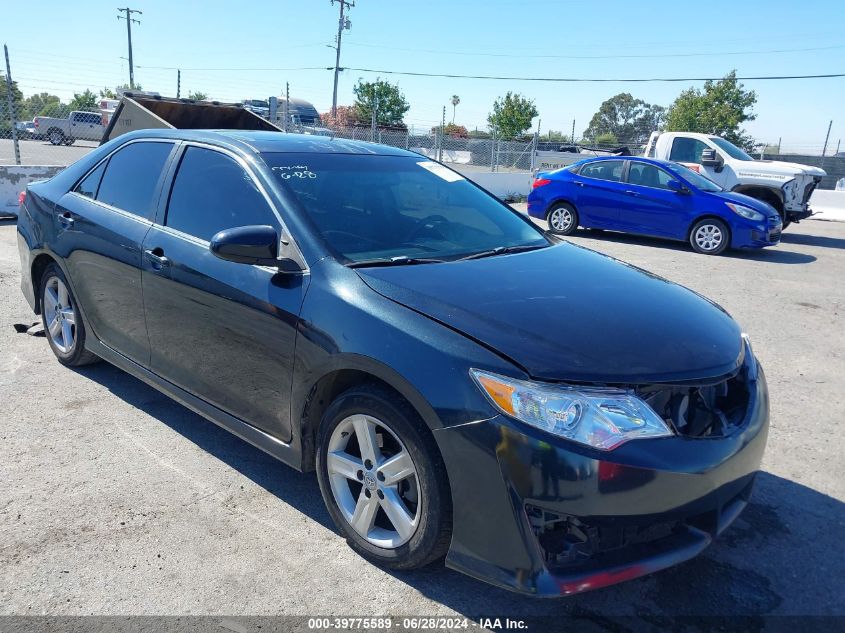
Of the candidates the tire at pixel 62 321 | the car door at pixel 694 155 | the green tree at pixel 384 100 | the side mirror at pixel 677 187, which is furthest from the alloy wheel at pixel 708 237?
the green tree at pixel 384 100

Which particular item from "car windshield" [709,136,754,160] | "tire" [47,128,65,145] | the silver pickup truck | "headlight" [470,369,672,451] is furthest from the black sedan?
"tire" [47,128,65,145]

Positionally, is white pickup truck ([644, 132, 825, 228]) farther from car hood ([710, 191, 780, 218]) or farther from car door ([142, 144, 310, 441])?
car door ([142, 144, 310, 441])

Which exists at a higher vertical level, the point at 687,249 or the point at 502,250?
the point at 502,250

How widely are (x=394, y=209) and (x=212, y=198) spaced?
3.07 feet

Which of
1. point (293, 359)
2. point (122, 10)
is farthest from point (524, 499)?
point (122, 10)

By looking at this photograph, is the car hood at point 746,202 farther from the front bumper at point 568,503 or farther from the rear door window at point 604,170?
the front bumper at point 568,503

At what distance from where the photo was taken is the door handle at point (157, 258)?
138 inches

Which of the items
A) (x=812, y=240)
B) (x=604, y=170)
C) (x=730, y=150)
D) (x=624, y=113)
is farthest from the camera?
(x=624, y=113)

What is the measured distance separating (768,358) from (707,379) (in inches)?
143

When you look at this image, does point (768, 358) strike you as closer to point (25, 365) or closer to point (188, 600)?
point (188, 600)

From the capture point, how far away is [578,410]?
2.24 metres

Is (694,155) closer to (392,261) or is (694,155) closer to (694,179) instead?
(694,179)

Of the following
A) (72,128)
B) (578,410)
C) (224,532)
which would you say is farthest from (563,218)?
(72,128)

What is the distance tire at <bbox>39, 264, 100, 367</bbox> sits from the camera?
14.5ft
